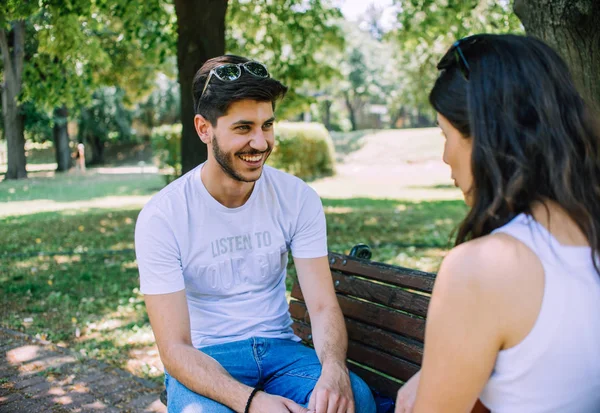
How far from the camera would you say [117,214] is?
1348 centimetres

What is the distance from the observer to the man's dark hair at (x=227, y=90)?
2.85 m

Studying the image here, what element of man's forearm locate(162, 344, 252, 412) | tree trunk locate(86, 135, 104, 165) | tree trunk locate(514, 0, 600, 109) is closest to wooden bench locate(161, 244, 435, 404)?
man's forearm locate(162, 344, 252, 412)

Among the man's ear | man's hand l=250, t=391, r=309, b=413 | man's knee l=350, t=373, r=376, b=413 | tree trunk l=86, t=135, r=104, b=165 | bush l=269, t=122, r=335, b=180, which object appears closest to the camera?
man's hand l=250, t=391, r=309, b=413

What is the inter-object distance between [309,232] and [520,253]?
1.62 meters

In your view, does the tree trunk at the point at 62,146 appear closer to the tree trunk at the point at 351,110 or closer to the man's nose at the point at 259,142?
the man's nose at the point at 259,142

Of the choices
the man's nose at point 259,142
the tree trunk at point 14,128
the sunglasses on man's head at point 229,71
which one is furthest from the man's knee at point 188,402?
the tree trunk at point 14,128

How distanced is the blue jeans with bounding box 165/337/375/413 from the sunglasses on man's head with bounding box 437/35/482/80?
55.8 inches

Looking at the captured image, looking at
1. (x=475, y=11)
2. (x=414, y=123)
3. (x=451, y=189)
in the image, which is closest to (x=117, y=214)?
(x=475, y=11)

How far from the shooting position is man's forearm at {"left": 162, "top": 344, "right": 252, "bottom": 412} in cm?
245

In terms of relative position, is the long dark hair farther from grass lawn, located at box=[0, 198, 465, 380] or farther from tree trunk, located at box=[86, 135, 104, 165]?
tree trunk, located at box=[86, 135, 104, 165]

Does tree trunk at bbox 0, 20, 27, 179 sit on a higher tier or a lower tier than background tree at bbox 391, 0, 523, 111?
lower

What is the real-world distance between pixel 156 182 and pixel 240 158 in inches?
787

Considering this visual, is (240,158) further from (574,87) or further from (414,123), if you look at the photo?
(414,123)

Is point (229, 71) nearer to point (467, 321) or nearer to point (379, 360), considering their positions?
point (379, 360)
